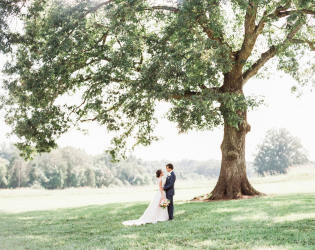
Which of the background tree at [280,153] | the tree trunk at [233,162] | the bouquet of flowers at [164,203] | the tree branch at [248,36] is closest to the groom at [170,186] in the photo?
the bouquet of flowers at [164,203]

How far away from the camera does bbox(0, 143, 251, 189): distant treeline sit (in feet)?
261

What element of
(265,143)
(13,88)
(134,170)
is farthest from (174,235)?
(134,170)

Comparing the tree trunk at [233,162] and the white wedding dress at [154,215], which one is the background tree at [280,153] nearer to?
the tree trunk at [233,162]

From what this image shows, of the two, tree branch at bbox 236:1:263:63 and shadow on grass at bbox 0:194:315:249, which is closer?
shadow on grass at bbox 0:194:315:249

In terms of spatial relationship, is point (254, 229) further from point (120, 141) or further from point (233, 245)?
point (120, 141)

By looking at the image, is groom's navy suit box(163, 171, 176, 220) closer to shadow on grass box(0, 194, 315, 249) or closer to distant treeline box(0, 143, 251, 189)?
shadow on grass box(0, 194, 315, 249)

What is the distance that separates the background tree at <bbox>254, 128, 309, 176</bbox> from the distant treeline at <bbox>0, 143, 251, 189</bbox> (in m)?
38.2

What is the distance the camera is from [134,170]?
114375 mm

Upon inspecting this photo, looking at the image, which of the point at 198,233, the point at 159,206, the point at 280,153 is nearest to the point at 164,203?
the point at 159,206

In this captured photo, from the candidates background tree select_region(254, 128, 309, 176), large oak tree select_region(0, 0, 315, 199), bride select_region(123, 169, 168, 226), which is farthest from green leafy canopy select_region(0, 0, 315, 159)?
background tree select_region(254, 128, 309, 176)

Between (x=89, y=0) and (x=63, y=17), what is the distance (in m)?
1.56

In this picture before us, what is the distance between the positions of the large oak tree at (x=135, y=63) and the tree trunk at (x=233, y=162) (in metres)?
0.05

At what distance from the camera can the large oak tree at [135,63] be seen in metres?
12.8

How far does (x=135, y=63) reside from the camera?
48.0 feet
